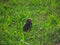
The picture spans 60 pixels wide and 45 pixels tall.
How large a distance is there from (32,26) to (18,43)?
1.03 metres

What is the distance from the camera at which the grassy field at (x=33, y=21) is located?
243 inches

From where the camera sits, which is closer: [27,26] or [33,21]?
[27,26]

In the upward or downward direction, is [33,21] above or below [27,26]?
below

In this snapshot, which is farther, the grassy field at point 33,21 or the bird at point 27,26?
the bird at point 27,26

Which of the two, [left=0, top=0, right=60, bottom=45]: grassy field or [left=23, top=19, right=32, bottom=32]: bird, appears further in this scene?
[left=23, top=19, right=32, bottom=32]: bird

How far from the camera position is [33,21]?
7.17 m

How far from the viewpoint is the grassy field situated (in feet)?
20.3

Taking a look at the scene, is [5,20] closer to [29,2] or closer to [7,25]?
[7,25]

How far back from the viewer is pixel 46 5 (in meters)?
8.24

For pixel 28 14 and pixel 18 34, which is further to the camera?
pixel 28 14

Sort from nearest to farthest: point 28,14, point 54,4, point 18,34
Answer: point 18,34 < point 28,14 < point 54,4

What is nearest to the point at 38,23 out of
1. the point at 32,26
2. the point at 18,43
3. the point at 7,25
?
the point at 32,26

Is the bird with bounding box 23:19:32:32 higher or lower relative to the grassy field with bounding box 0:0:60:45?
higher

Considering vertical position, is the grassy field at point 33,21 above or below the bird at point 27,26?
below
